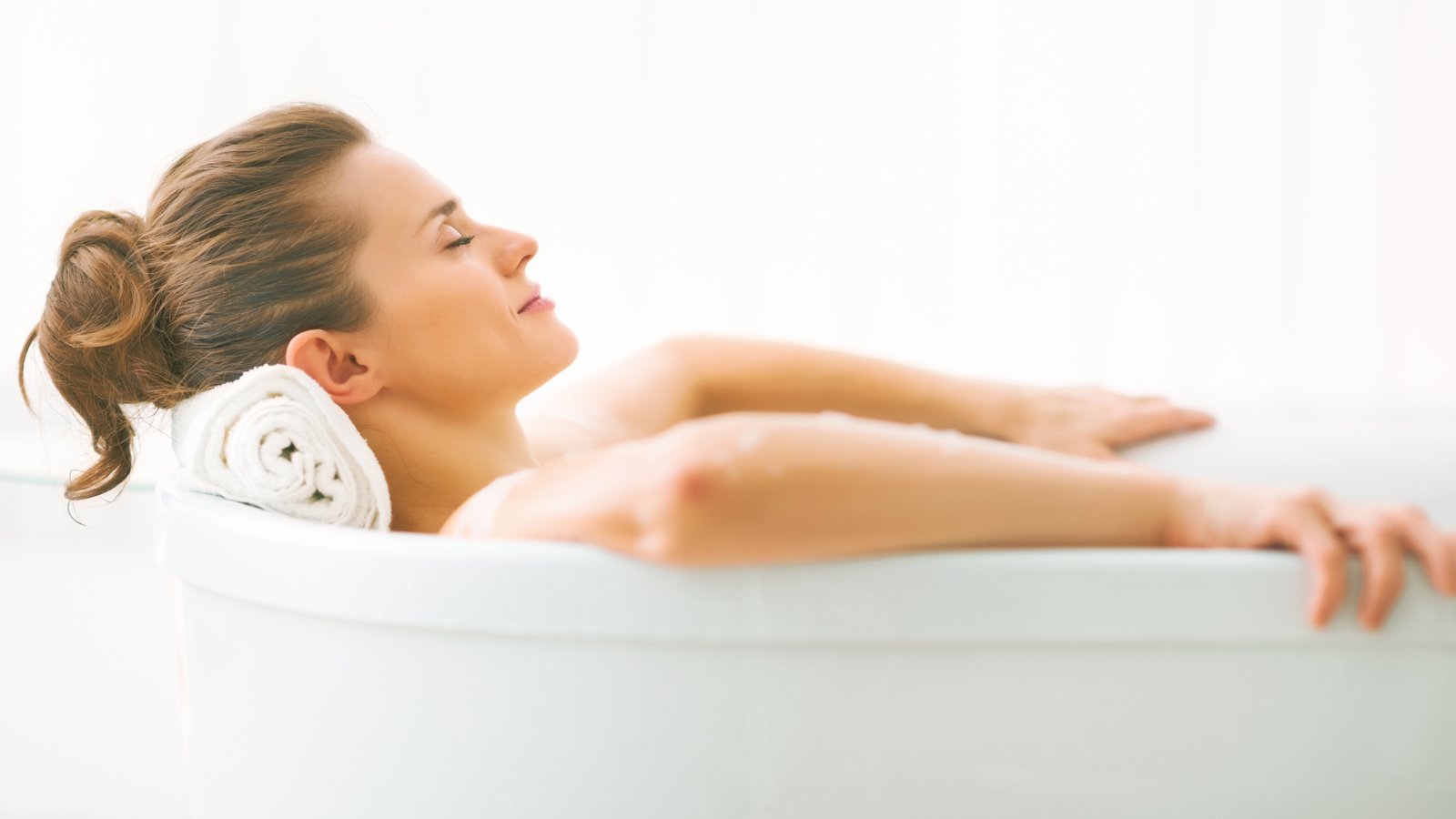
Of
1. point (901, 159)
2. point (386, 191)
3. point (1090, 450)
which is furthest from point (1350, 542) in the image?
point (901, 159)

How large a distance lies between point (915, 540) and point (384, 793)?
1.13ft

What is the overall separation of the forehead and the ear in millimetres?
101

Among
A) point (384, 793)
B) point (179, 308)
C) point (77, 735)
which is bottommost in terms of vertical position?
point (77, 735)

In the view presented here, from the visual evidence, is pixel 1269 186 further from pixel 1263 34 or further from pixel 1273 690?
pixel 1273 690

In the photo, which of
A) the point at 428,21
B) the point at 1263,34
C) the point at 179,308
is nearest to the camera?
the point at 179,308

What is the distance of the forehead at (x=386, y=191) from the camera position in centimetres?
86

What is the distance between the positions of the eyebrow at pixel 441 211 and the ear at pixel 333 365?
12cm

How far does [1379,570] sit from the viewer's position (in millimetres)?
522

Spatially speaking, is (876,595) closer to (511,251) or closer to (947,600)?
(947,600)

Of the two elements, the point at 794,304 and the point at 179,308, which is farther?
the point at 794,304

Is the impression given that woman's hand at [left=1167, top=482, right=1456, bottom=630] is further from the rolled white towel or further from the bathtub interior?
the rolled white towel

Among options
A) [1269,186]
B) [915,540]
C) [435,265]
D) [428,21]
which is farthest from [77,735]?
[1269,186]

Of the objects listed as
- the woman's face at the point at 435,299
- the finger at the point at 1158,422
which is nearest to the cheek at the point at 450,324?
the woman's face at the point at 435,299

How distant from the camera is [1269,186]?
262 centimetres
